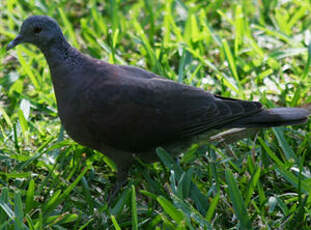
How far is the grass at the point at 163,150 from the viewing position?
8.85ft

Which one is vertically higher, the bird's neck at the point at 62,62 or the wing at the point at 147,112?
the bird's neck at the point at 62,62

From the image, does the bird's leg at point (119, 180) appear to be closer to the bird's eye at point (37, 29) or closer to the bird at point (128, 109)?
the bird at point (128, 109)

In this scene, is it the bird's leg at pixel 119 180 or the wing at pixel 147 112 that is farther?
the bird's leg at pixel 119 180

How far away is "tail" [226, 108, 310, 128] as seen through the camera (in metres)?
3.19

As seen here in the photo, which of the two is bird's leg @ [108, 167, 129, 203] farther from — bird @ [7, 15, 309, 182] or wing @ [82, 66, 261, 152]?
wing @ [82, 66, 261, 152]

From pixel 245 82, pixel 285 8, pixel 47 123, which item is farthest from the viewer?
pixel 285 8

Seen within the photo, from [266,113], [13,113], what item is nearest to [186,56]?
[266,113]

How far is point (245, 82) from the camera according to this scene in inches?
161

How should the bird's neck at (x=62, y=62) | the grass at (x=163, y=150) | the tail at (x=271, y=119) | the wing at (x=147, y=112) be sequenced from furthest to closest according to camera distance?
the tail at (x=271, y=119) → the bird's neck at (x=62, y=62) → the wing at (x=147, y=112) → the grass at (x=163, y=150)

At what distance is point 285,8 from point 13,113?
2.89m

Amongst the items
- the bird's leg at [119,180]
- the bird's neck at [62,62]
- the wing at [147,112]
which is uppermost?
the bird's neck at [62,62]

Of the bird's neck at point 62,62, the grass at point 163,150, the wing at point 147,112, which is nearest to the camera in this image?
the grass at point 163,150

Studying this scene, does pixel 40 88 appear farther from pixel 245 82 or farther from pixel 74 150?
pixel 245 82

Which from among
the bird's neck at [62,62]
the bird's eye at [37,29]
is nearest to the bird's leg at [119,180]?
the bird's neck at [62,62]
